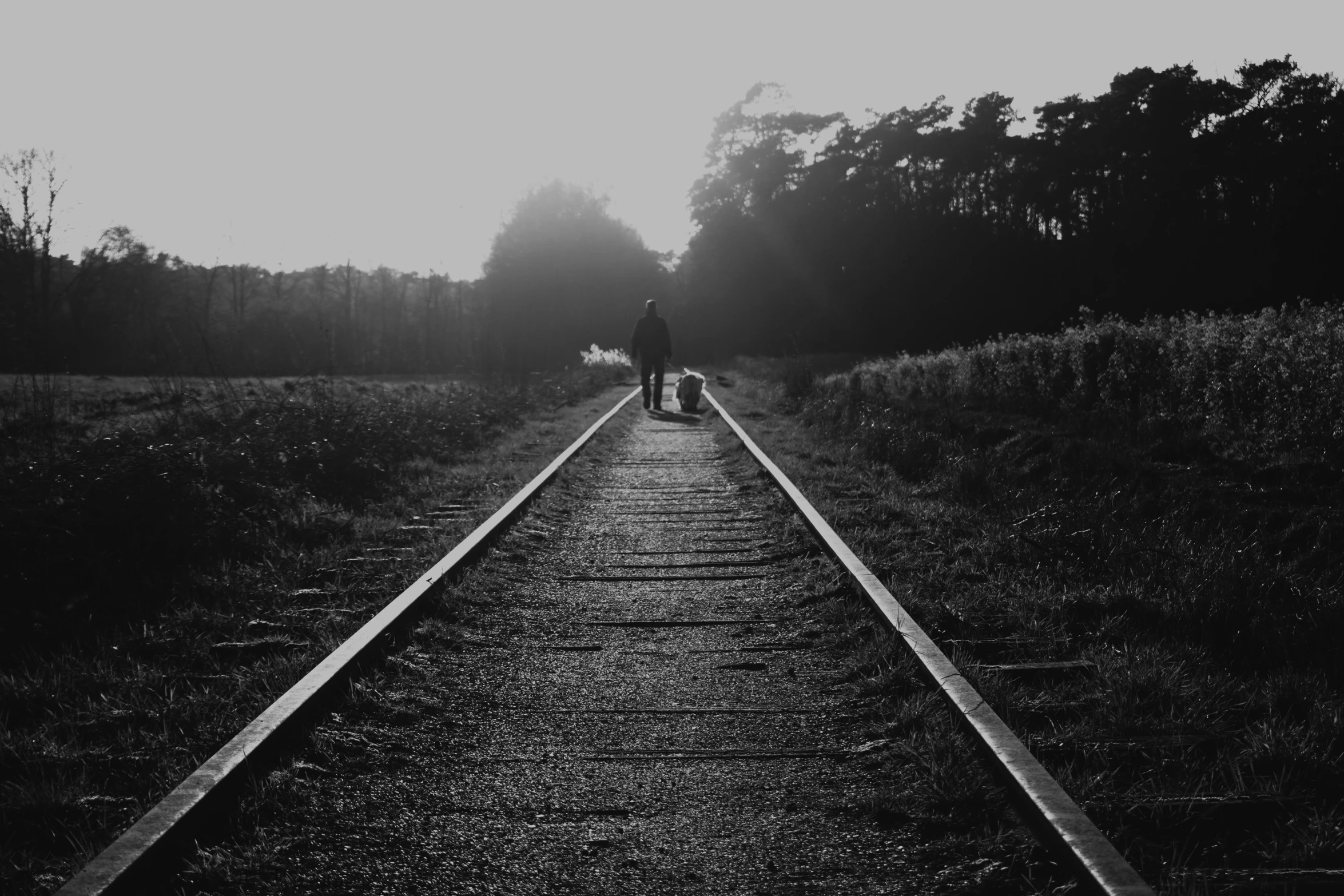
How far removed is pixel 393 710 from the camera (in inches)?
136

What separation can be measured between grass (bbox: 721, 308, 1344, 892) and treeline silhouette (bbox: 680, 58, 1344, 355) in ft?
120

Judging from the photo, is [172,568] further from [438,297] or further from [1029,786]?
[438,297]

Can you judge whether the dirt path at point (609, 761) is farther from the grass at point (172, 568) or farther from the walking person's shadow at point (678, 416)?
the walking person's shadow at point (678, 416)

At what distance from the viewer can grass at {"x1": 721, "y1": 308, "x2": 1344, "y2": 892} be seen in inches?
103

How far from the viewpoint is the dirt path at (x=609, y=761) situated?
241cm

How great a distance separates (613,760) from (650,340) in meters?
14.6

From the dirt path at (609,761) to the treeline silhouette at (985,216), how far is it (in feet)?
142

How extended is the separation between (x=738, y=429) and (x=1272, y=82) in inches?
1581

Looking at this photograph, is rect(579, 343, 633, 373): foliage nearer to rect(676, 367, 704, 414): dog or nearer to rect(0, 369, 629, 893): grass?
rect(676, 367, 704, 414): dog

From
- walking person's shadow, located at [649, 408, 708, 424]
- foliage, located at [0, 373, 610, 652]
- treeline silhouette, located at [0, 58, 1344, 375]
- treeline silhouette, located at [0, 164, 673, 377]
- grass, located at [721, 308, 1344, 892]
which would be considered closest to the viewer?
grass, located at [721, 308, 1344, 892]

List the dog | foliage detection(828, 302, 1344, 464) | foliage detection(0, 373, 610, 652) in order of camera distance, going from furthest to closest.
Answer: the dog → foliage detection(828, 302, 1344, 464) → foliage detection(0, 373, 610, 652)

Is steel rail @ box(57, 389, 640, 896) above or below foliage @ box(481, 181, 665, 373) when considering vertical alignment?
below

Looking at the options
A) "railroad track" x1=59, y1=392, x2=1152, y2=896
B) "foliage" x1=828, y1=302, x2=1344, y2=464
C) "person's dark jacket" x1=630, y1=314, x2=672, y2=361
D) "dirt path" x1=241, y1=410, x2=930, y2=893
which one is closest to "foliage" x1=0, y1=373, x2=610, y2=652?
"railroad track" x1=59, y1=392, x2=1152, y2=896

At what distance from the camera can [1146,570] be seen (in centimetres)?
501
